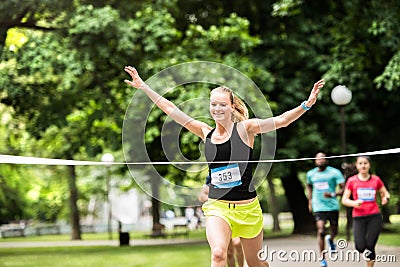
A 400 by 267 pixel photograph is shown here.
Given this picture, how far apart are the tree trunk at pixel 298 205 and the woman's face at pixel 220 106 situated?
1788 cm

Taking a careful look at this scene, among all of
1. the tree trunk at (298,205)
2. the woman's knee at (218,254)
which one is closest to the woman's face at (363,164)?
the woman's knee at (218,254)

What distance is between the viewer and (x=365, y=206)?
10086mm

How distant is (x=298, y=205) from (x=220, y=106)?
18547 millimetres

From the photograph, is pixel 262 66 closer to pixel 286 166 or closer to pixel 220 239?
pixel 286 166

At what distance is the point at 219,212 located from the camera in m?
6.66

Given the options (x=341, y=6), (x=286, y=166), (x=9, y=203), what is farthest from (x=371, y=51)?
(x=9, y=203)

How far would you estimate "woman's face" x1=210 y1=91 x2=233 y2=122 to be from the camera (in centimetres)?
676

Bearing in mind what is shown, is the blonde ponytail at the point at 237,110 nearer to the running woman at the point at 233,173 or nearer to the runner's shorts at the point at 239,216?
the running woman at the point at 233,173

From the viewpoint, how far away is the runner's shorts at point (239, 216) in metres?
6.66

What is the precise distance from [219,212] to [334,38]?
46.2 ft

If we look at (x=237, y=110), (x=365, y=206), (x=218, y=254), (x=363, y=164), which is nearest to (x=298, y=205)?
(x=365, y=206)

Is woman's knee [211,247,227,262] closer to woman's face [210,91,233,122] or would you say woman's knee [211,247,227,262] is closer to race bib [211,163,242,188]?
race bib [211,163,242,188]

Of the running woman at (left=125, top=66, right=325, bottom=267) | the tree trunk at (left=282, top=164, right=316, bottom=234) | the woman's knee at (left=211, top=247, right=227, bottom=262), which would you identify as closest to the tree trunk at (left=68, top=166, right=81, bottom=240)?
the tree trunk at (left=282, top=164, right=316, bottom=234)

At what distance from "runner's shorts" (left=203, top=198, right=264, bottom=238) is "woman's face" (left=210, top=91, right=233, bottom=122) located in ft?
2.45
